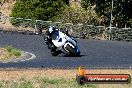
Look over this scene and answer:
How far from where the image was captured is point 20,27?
3941cm

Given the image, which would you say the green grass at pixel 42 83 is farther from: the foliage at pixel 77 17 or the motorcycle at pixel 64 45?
the foliage at pixel 77 17

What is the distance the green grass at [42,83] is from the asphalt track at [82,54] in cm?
383

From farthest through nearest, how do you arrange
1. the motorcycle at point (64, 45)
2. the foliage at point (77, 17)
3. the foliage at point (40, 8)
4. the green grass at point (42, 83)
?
1. the foliage at point (40, 8)
2. the foliage at point (77, 17)
3. the motorcycle at point (64, 45)
4. the green grass at point (42, 83)

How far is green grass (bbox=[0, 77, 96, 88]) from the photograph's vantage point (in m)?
13.8

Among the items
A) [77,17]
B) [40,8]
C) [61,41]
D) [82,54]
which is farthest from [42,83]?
[40,8]

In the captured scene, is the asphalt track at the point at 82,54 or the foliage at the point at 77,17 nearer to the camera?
the asphalt track at the point at 82,54

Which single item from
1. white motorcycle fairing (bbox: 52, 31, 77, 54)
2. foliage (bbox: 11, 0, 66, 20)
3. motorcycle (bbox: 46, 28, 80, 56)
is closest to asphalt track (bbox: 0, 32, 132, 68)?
motorcycle (bbox: 46, 28, 80, 56)

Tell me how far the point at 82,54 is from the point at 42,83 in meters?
10.5

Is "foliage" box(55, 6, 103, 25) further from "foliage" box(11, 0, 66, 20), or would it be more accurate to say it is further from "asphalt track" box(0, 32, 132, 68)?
"asphalt track" box(0, 32, 132, 68)

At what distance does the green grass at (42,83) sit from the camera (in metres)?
13.8

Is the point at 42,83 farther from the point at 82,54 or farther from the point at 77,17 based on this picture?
the point at 77,17

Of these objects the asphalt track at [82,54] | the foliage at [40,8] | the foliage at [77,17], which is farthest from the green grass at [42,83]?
the foliage at [40,8]

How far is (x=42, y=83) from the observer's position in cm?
1446

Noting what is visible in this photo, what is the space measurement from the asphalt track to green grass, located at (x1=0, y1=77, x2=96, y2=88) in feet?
12.6
